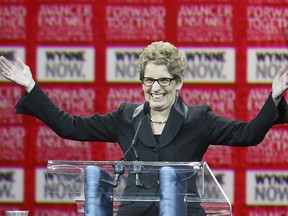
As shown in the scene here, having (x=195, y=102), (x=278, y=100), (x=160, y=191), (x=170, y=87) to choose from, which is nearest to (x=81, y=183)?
(x=160, y=191)

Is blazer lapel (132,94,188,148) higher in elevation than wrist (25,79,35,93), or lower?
lower

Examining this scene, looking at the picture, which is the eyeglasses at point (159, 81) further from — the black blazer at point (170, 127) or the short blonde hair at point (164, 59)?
the black blazer at point (170, 127)

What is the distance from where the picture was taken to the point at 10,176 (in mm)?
4414

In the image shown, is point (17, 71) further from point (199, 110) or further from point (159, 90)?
point (199, 110)

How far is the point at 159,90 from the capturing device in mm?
2957

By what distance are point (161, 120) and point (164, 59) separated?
0.24 metres

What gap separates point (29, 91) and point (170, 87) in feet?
1.70

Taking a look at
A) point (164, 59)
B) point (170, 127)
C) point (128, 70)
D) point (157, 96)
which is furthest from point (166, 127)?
point (128, 70)

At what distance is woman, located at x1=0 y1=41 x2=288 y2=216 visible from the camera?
295 cm

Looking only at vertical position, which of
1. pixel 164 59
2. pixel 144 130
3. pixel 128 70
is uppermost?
pixel 128 70

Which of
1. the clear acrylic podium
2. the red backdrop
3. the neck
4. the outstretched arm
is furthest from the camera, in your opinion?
the red backdrop

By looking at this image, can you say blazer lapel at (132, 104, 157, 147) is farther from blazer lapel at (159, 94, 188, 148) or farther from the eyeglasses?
the eyeglasses

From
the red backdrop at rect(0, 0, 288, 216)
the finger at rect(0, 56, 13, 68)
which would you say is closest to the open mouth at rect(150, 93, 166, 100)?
the finger at rect(0, 56, 13, 68)

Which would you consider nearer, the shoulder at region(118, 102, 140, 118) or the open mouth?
the open mouth
